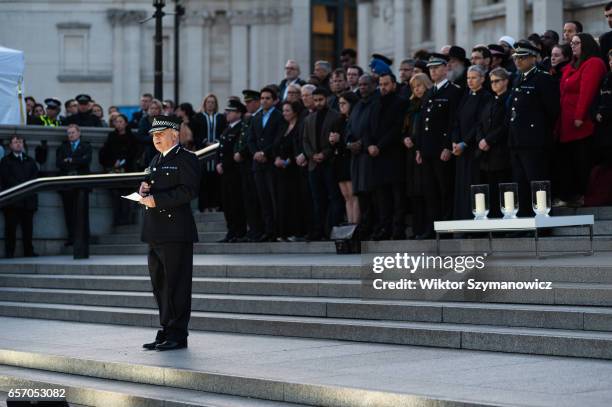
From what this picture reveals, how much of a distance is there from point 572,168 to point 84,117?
10.7 metres

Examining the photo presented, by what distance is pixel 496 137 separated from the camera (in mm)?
15852

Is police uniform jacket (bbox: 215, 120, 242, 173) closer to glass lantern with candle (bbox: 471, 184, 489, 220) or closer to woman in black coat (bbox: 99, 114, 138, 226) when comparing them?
woman in black coat (bbox: 99, 114, 138, 226)

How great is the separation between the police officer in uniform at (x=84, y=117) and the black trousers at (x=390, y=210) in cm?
825

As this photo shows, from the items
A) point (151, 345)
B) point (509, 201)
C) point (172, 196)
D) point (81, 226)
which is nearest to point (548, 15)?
point (81, 226)

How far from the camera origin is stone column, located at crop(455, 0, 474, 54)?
4183cm

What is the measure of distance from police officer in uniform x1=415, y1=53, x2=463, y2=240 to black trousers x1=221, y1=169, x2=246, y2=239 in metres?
4.17

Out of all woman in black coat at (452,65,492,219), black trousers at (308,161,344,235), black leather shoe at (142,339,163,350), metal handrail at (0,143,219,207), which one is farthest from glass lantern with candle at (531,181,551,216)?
metal handrail at (0,143,219,207)

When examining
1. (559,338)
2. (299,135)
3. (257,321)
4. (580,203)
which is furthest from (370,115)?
(559,338)

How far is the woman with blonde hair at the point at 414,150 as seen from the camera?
16.9 meters

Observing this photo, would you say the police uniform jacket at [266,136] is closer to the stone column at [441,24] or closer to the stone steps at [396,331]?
the stone steps at [396,331]

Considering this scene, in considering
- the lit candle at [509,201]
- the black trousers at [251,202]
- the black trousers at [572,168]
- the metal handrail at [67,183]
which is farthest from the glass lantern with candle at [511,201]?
the metal handrail at [67,183]

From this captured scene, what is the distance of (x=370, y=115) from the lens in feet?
56.9

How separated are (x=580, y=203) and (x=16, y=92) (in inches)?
521

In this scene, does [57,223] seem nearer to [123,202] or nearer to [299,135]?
[123,202]
